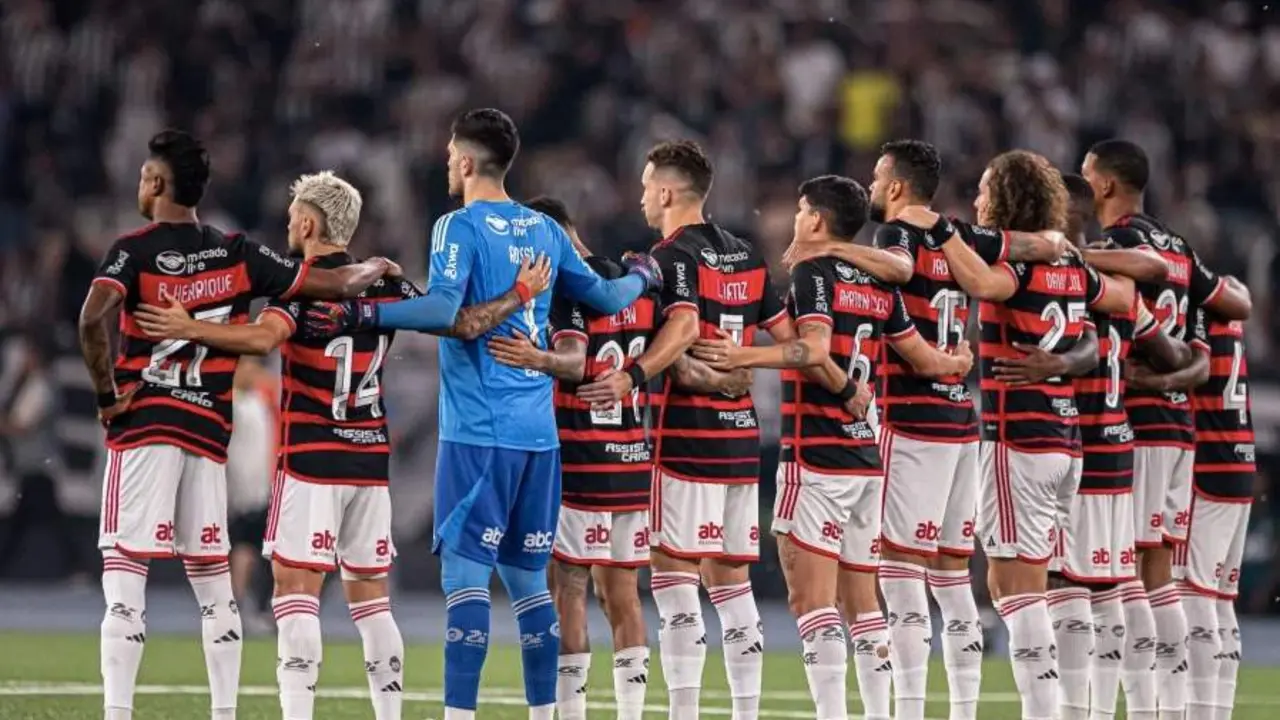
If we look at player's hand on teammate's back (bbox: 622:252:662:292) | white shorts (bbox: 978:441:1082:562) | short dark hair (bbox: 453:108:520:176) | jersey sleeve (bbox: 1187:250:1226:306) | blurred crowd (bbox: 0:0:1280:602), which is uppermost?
blurred crowd (bbox: 0:0:1280:602)

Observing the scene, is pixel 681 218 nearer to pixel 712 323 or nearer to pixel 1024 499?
pixel 712 323

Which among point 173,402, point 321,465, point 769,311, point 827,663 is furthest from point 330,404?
point 827,663

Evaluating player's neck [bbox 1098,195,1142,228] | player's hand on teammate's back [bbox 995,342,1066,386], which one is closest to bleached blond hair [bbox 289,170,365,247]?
player's hand on teammate's back [bbox 995,342,1066,386]

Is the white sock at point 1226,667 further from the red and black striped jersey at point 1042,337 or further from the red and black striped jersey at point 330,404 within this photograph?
the red and black striped jersey at point 330,404

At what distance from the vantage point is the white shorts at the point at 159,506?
958cm

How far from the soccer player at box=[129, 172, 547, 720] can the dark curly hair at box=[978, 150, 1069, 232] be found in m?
3.07

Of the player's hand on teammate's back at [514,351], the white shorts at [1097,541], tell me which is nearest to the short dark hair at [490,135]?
the player's hand on teammate's back at [514,351]

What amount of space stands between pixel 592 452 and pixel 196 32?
51.9ft

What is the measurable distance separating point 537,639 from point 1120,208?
4430 mm

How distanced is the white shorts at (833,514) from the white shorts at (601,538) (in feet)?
2.25

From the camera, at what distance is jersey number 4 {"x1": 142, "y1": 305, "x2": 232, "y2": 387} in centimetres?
966

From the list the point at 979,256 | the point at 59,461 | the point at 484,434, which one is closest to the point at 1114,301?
the point at 979,256

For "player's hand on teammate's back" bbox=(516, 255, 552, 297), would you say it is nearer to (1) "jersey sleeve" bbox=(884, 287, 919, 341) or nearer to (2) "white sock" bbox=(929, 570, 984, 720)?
(1) "jersey sleeve" bbox=(884, 287, 919, 341)

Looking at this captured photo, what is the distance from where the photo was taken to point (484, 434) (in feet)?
30.1
